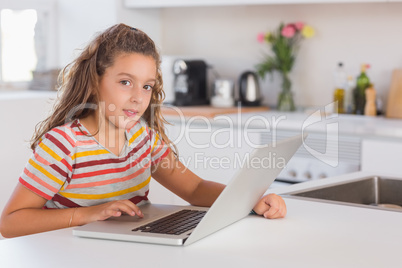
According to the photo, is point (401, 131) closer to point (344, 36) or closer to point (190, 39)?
point (344, 36)

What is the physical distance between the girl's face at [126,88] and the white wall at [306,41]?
6.90 ft

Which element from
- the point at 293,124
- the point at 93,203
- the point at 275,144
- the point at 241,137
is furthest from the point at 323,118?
the point at 275,144

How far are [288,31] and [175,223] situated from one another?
8.01ft

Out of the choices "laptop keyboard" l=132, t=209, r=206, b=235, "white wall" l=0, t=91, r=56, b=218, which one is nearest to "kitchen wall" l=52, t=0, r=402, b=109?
"white wall" l=0, t=91, r=56, b=218

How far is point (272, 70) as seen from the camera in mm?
3643

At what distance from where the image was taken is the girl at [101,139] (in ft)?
4.80

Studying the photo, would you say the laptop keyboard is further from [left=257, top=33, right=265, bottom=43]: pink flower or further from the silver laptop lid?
[left=257, top=33, right=265, bottom=43]: pink flower

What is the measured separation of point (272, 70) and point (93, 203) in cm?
227

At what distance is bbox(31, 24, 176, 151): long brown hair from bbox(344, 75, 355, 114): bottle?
6.36 ft

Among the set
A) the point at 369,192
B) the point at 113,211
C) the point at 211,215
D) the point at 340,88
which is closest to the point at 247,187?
the point at 211,215

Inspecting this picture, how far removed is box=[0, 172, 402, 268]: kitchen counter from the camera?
1.03m
